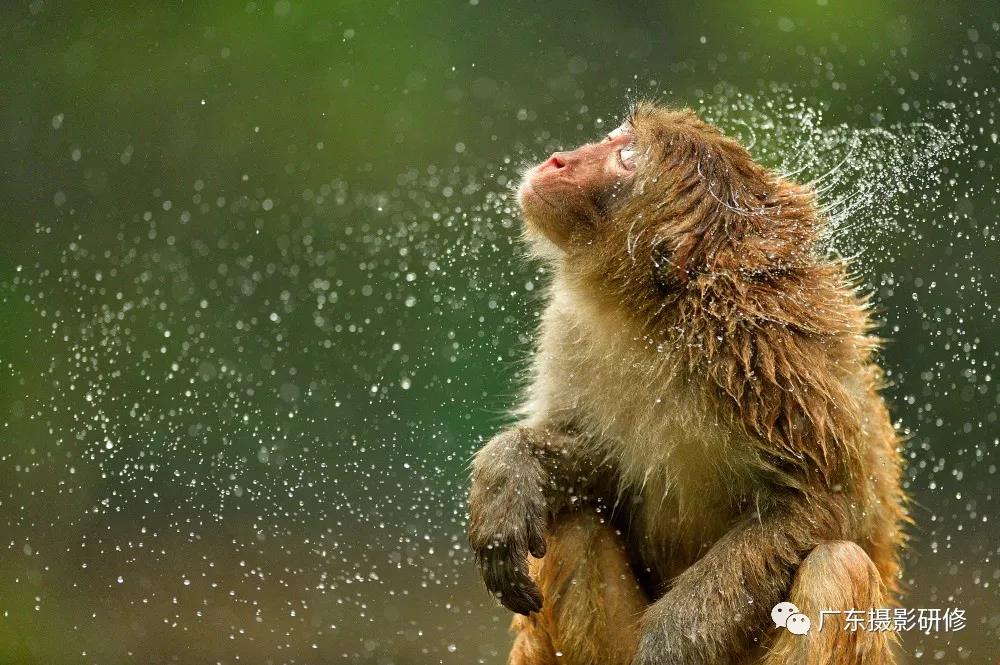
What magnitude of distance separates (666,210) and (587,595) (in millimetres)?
1357

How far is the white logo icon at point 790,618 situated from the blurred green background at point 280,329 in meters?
2.42

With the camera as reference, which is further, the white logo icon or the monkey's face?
the monkey's face

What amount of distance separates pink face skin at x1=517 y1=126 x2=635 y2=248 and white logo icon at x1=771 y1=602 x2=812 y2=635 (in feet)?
4.60

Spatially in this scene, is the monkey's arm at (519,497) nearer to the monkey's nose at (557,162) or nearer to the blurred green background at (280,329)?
the monkey's nose at (557,162)

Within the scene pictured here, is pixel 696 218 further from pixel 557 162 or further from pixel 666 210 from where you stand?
pixel 557 162

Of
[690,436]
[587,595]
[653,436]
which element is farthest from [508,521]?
[690,436]

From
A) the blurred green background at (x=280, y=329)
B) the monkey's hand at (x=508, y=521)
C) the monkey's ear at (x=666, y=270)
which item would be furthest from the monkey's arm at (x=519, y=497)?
the blurred green background at (x=280, y=329)

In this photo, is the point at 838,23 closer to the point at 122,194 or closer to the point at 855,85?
the point at 855,85

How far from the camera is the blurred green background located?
595cm

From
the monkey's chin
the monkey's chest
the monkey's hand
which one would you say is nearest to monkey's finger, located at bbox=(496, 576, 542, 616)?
the monkey's hand

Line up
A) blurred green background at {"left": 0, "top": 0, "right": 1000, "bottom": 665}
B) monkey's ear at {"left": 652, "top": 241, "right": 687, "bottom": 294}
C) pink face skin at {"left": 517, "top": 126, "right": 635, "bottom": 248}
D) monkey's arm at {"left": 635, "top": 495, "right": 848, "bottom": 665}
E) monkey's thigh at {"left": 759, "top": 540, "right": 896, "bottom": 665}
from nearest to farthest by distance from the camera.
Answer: monkey's thigh at {"left": 759, "top": 540, "right": 896, "bottom": 665} < monkey's arm at {"left": 635, "top": 495, "right": 848, "bottom": 665} < monkey's ear at {"left": 652, "top": 241, "right": 687, "bottom": 294} < pink face skin at {"left": 517, "top": 126, "right": 635, "bottom": 248} < blurred green background at {"left": 0, "top": 0, "right": 1000, "bottom": 665}

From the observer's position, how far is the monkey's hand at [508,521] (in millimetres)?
3654

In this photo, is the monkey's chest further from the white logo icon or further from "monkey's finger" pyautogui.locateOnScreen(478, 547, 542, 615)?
"monkey's finger" pyautogui.locateOnScreen(478, 547, 542, 615)

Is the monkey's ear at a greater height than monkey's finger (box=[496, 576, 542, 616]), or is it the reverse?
the monkey's ear
